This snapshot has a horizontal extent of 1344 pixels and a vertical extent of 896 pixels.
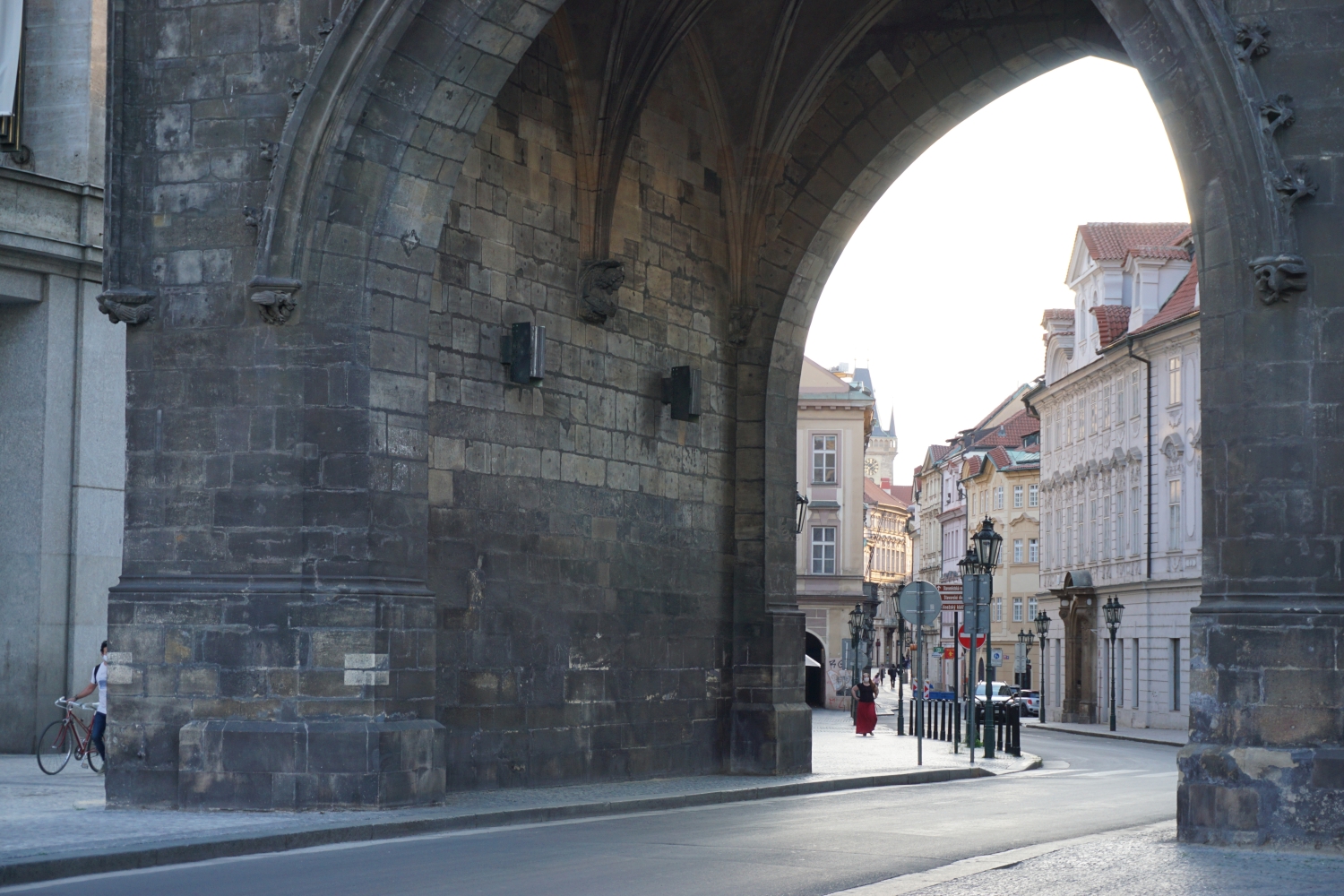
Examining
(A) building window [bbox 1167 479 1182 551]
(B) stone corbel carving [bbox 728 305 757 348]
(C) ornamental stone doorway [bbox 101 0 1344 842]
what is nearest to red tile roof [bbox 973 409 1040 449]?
(A) building window [bbox 1167 479 1182 551]

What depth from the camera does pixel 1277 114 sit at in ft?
43.0

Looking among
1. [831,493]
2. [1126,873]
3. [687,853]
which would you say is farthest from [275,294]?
[831,493]

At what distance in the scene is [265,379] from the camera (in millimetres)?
14891

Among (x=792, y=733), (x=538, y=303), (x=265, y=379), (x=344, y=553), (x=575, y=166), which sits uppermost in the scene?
(x=575, y=166)

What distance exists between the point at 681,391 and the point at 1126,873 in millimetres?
10420

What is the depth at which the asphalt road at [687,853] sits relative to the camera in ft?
33.8

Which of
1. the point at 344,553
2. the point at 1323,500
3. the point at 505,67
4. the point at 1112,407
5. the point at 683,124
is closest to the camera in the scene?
the point at 1323,500

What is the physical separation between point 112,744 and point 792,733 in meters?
8.96

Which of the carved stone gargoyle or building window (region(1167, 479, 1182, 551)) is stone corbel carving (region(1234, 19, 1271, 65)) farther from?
building window (region(1167, 479, 1182, 551))

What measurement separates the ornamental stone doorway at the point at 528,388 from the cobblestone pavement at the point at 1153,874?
513 mm

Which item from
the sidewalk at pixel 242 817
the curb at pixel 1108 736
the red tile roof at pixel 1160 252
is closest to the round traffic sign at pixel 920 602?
the sidewalk at pixel 242 817

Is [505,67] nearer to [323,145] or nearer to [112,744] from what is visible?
[323,145]

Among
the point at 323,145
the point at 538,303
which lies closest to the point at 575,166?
the point at 538,303

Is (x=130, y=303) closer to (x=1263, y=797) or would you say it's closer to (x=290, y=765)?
(x=290, y=765)
